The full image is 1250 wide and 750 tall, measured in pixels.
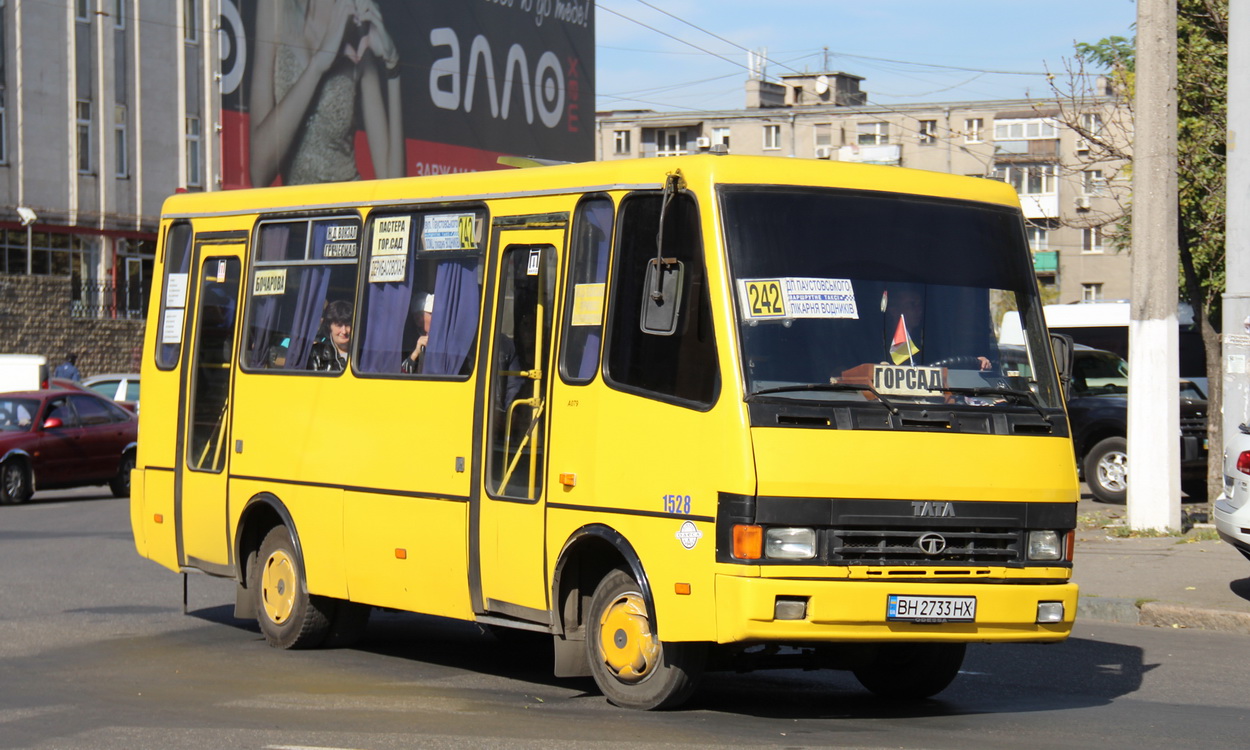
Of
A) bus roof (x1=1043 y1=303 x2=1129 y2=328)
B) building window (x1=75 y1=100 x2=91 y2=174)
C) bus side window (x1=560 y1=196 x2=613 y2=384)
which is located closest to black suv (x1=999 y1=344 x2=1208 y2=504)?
bus roof (x1=1043 y1=303 x2=1129 y2=328)

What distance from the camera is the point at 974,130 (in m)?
90.0

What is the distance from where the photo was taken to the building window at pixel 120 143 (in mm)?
46656

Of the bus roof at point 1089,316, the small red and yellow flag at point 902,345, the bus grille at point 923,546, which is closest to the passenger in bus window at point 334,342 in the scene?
the small red and yellow flag at point 902,345

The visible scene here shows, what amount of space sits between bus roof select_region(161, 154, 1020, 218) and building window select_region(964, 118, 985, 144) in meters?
81.3

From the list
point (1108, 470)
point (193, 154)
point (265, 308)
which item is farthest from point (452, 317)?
point (193, 154)

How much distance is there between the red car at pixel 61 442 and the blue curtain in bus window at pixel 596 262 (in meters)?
17.1

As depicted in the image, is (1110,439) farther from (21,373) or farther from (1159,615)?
(21,373)

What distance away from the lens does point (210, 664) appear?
34.4 feet

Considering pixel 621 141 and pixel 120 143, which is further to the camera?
pixel 621 141

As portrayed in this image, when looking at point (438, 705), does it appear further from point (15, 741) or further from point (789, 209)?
point (789, 209)

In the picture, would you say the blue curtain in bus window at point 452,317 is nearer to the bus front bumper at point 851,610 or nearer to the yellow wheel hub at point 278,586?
the yellow wheel hub at point 278,586

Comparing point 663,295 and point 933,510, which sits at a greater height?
point 663,295

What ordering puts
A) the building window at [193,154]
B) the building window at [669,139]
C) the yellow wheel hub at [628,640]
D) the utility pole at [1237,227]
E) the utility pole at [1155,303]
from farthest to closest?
the building window at [669,139] < the building window at [193,154] < the utility pole at [1155,303] < the utility pole at [1237,227] < the yellow wheel hub at [628,640]

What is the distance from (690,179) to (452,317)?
2.05 metres
